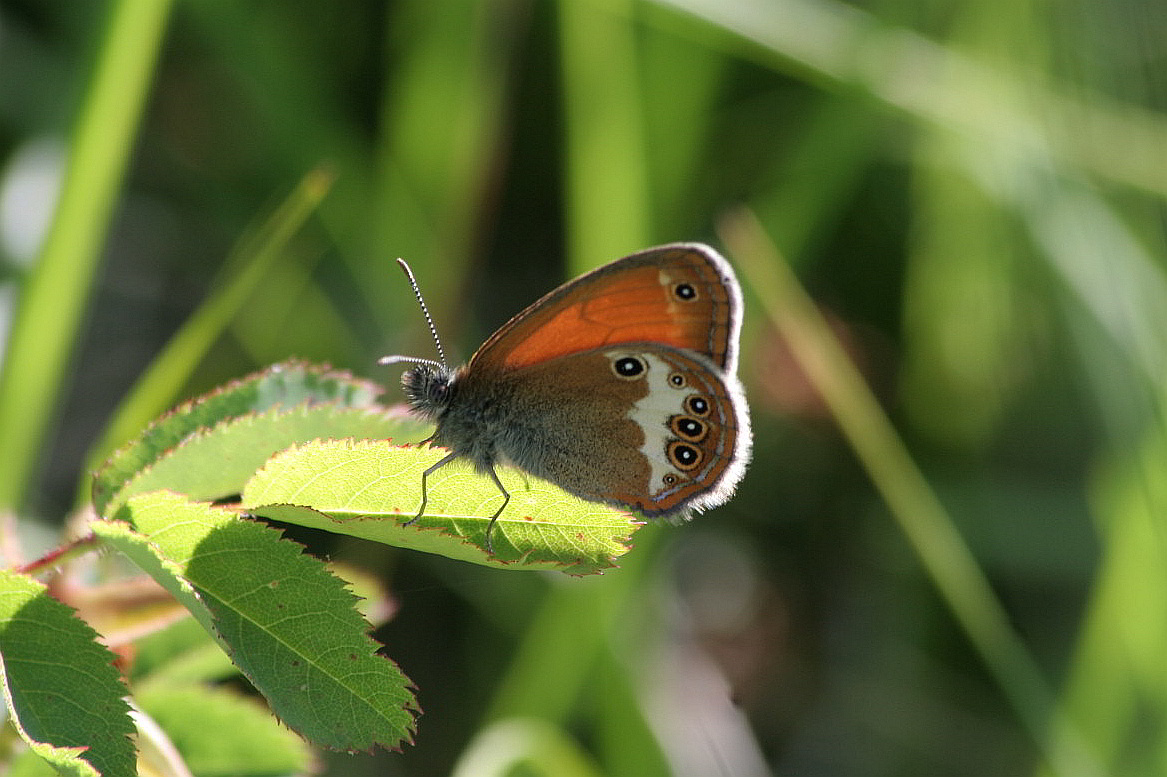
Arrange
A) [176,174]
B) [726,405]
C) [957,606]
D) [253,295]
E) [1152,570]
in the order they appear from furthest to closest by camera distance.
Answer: [176,174], [253,295], [1152,570], [957,606], [726,405]

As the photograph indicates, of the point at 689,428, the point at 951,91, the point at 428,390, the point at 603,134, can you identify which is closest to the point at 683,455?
the point at 689,428

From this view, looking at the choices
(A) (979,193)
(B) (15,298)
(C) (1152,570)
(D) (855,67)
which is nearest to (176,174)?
(B) (15,298)

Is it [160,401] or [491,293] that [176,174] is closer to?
[491,293]

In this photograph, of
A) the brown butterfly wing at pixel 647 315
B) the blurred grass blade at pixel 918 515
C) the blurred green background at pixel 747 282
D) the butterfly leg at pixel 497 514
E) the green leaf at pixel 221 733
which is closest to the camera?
the butterfly leg at pixel 497 514

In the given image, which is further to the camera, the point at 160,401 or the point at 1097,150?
the point at 1097,150

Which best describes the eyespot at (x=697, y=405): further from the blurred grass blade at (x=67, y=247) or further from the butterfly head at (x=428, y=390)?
the blurred grass blade at (x=67, y=247)

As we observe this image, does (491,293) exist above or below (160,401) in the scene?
above

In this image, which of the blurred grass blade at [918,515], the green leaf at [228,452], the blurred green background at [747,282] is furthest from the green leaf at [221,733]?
the blurred grass blade at [918,515]
